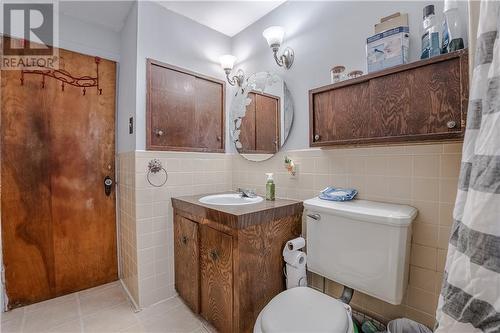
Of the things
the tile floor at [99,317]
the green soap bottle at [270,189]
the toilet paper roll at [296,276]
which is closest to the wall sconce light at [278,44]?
the green soap bottle at [270,189]

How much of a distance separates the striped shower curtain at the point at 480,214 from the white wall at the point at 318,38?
61 cm

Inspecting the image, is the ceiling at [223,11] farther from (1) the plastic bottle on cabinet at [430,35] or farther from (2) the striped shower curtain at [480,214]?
(2) the striped shower curtain at [480,214]

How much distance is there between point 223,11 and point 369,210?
1.83 m

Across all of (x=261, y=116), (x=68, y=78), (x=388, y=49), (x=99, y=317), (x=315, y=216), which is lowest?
(x=99, y=317)

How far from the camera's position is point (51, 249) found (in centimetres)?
182

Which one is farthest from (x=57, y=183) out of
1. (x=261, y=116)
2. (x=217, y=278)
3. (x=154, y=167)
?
(x=261, y=116)

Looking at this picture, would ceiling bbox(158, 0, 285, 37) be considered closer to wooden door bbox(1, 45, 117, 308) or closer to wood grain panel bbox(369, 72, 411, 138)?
wooden door bbox(1, 45, 117, 308)

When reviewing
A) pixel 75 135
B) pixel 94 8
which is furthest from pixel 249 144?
Result: pixel 94 8

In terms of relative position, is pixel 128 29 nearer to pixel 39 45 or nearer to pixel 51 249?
pixel 39 45

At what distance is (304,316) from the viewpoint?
960mm

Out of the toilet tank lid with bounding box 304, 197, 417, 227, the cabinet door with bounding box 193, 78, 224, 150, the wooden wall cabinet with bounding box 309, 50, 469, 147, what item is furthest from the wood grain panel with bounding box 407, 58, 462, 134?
the cabinet door with bounding box 193, 78, 224, 150

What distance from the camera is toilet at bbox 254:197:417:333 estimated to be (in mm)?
951

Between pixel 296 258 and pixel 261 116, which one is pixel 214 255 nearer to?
pixel 296 258

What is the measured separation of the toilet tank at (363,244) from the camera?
3.32 ft
